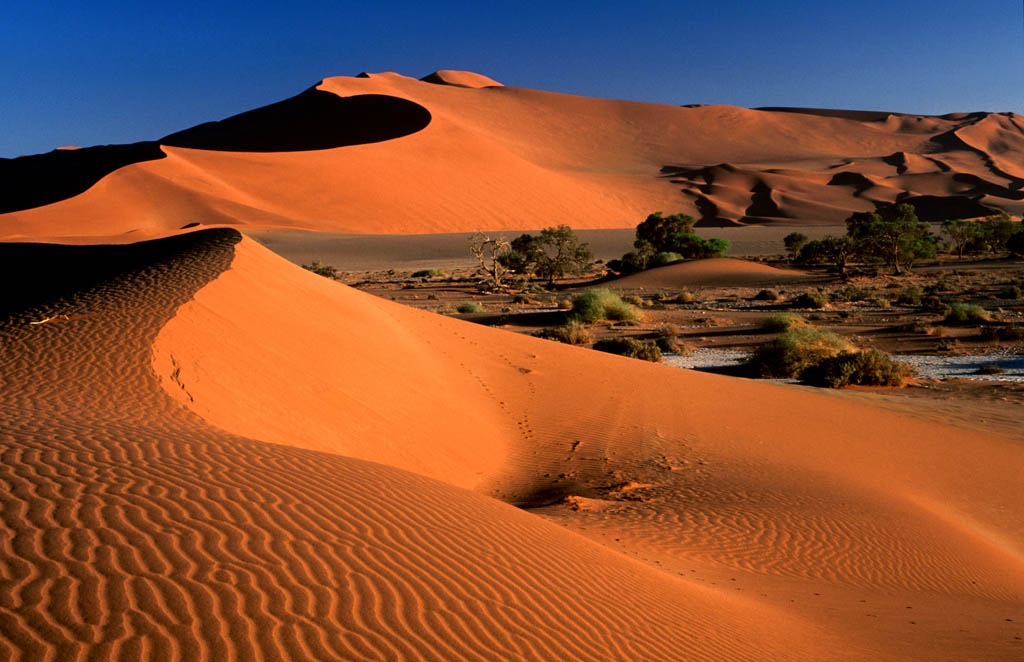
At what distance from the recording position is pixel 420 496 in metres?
5.70

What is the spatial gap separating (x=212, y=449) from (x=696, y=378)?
10.9 metres

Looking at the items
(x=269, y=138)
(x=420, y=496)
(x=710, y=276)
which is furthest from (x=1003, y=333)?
(x=269, y=138)

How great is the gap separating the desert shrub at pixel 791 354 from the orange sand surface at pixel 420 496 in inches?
127

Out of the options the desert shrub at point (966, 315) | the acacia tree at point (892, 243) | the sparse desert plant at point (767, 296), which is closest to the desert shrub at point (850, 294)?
the sparse desert plant at point (767, 296)

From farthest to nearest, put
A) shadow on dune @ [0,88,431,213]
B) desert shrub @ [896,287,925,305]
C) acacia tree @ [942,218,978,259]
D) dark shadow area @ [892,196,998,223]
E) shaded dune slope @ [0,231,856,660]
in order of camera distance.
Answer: dark shadow area @ [892,196,998,223] < shadow on dune @ [0,88,431,213] < acacia tree @ [942,218,978,259] < desert shrub @ [896,287,925,305] < shaded dune slope @ [0,231,856,660]

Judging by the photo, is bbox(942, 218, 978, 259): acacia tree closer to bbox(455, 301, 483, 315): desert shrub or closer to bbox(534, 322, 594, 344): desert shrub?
bbox(455, 301, 483, 315): desert shrub

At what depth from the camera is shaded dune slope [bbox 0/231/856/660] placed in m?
3.28

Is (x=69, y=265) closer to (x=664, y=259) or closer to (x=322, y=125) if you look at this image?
(x=664, y=259)

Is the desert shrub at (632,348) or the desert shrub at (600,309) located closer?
the desert shrub at (632,348)

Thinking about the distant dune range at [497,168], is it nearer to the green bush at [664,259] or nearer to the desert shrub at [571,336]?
the desert shrub at [571,336]

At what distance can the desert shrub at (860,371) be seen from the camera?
16.3m

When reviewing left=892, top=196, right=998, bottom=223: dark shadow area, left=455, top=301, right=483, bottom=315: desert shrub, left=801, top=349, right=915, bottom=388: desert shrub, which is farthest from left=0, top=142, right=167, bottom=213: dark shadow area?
left=892, top=196, right=998, bottom=223: dark shadow area

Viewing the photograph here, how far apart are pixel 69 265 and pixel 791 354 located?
15211 mm

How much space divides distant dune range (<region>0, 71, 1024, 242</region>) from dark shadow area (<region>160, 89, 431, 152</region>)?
41cm
